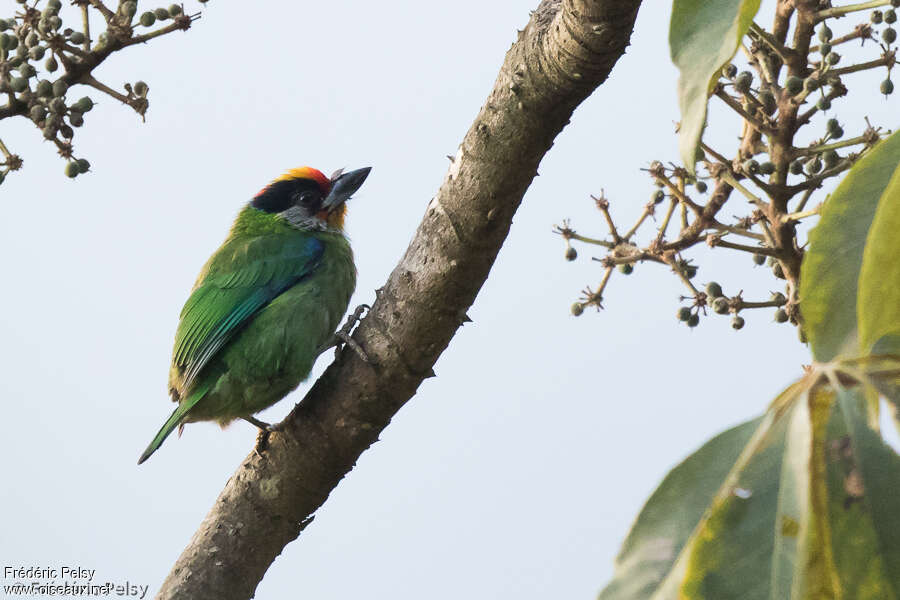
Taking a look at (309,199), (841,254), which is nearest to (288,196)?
(309,199)

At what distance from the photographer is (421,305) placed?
2324mm

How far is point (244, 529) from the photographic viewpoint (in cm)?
274

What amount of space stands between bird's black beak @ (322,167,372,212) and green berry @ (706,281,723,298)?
2245mm

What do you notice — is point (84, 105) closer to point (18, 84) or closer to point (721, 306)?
point (18, 84)

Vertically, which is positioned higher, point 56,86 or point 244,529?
point 56,86

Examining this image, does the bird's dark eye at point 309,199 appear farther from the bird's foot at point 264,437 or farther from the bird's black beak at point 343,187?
the bird's foot at point 264,437

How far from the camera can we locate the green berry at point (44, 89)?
2.12m

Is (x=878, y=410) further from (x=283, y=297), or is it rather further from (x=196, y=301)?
(x=196, y=301)

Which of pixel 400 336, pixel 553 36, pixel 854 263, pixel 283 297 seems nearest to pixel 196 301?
pixel 283 297

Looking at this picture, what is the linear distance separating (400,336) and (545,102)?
687 mm

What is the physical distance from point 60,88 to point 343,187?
209 cm

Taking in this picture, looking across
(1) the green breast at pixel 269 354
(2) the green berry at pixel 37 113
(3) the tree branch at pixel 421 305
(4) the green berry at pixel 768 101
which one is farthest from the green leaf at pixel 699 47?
(1) the green breast at pixel 269 354

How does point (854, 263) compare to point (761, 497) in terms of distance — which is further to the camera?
point (854, 263)

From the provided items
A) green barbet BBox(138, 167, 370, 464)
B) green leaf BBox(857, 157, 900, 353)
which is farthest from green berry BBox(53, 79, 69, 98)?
green leaf BBox(857, 157, 900, 353)
